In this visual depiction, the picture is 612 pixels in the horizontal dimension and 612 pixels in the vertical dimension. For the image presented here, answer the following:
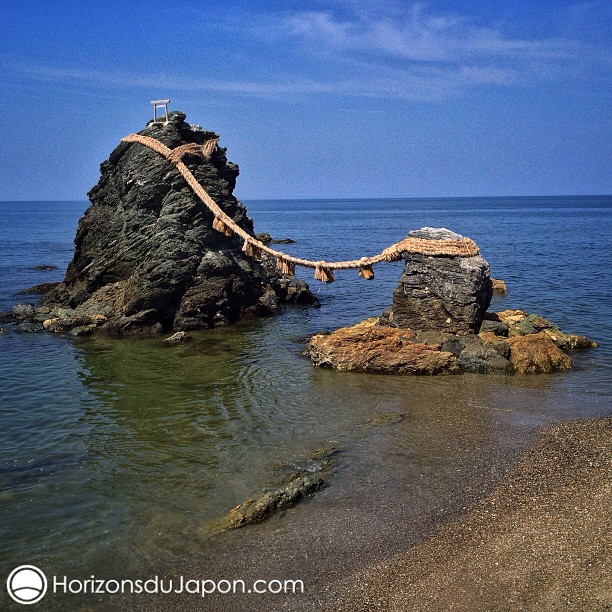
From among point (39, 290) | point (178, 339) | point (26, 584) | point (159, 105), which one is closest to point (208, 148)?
point (159, 105)

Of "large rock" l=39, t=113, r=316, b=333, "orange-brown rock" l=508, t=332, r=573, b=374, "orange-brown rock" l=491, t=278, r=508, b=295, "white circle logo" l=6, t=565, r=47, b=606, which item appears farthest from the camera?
"orange-brown rock" l=491, t=278, r=508, b=295

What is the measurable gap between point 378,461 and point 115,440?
488 centimetres

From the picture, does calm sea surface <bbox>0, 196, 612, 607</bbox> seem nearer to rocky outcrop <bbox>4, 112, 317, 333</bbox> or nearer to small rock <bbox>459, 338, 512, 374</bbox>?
small rock <bbox>459, 338, 512, 374</bbox>

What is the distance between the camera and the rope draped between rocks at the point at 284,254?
15992 millimetres

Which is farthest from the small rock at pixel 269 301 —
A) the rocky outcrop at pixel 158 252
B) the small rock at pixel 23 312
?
the small rock at pixel 23 312

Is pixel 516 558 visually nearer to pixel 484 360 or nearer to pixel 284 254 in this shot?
pixel 484 360

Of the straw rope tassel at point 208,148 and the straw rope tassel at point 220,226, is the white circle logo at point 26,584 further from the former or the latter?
the straw rope tassel at point 208,148

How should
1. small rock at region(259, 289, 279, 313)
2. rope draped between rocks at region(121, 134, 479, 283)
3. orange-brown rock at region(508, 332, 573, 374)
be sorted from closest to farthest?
orange-brown rock at region(508, 332, 573, 374) < rope draped between rocks at region(121, 134, 479, 283) < small rock at region(259, 289, 279, 313)

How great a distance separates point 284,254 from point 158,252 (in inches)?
170

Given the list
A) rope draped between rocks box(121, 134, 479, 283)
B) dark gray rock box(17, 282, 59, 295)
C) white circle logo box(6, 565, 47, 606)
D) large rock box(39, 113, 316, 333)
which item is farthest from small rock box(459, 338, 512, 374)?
dark gray rock box(17, 282, 59, 295)

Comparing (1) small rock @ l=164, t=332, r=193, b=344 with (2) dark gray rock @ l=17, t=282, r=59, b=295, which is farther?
(2) dark gray rock @ l=17, t=282, r=59, b=295

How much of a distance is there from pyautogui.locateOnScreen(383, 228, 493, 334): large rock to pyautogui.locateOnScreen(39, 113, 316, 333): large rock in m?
6.44

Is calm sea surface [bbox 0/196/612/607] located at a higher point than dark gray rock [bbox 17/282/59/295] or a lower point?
lower

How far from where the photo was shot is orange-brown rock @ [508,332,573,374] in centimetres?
1422
